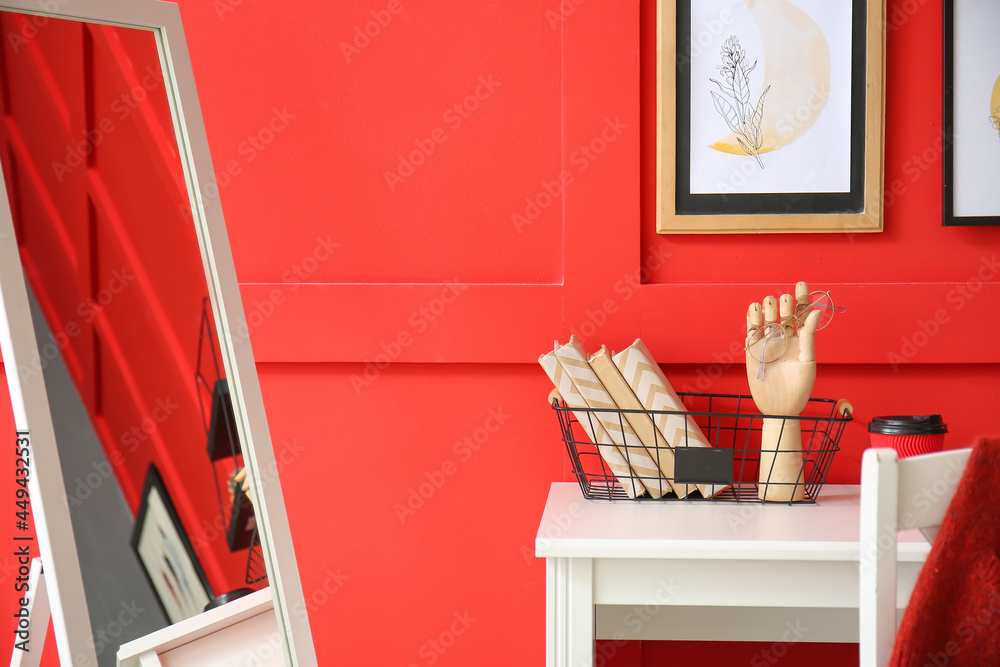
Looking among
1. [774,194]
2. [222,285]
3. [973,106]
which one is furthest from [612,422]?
[973,106]

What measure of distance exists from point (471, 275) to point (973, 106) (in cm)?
100

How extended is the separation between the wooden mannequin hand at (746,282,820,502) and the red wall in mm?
162

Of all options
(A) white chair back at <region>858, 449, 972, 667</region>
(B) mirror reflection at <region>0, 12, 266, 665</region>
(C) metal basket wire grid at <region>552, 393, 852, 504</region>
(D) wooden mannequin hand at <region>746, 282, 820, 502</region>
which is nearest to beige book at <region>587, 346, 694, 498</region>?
(C) metal basket wire grid at <region>552, 393, 852, 504</region>

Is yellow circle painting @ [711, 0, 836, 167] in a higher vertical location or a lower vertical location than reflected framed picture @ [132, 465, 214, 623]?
higher

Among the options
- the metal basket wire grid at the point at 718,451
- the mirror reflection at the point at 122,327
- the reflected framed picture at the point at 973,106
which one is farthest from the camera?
the reflected framed picture at the point at 973,106

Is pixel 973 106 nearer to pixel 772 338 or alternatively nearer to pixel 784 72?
pixel 784 72

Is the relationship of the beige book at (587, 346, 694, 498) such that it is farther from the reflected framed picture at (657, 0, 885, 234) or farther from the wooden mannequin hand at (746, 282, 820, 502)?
the reflected framed picture at (657, 0, 885, 234)

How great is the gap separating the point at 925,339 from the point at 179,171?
1.32 metres

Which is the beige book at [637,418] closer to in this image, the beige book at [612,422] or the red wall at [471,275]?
the beige book at [612,422]

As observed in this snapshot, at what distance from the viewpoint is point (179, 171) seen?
1.01m

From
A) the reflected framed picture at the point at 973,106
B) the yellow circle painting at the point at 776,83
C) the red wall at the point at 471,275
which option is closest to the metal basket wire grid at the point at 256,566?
the red wall at the point at 471,275

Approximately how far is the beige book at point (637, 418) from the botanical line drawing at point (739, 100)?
1.70 feet

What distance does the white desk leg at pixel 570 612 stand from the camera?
1.02 meters

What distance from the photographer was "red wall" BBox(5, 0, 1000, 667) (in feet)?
4.70
